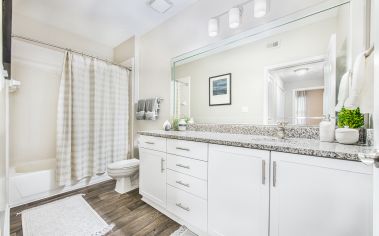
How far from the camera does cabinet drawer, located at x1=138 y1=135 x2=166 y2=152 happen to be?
164 centimetres

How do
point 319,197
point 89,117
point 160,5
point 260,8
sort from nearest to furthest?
point 319,197 → point 260,8 → point 160,5 → point 89,117

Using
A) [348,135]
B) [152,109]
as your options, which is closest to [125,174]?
[152,109]

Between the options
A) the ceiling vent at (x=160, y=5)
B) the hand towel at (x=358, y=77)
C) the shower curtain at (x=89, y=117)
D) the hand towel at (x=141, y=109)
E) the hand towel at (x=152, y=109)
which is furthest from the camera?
the hand towel at (x=141, y=109)

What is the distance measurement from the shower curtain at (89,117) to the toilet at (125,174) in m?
0.47

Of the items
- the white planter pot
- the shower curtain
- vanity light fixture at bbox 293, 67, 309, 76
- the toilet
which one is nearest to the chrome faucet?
the white planter pot

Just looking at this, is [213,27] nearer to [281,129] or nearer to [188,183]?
[281,129]

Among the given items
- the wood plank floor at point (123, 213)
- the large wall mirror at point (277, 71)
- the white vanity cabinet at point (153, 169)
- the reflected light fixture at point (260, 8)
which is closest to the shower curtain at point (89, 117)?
the wood plank floor at point (123, 213)

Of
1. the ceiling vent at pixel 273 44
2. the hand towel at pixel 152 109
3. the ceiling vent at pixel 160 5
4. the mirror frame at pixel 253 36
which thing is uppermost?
the ceiling vent at pixel 160 5

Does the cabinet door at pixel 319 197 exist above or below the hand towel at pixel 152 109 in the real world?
below

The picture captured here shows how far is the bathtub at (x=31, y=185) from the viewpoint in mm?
1801

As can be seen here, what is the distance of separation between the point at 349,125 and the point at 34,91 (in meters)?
3.60

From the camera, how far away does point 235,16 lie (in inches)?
62.2

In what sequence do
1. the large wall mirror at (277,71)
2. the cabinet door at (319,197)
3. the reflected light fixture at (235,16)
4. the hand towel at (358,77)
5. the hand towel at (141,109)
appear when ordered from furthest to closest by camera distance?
the hand towel at (141,109) → the reflected light fixture at (235,16) → the large wall mirror at (277,71) → the hand towel at (358,77) → the cabinet door at (319,197)

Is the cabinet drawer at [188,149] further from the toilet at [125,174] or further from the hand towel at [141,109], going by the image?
the hand towel at [141,109]
